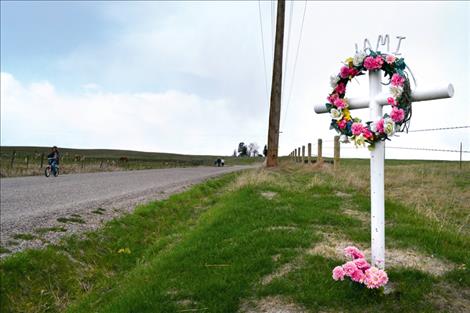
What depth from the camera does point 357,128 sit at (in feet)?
16.3

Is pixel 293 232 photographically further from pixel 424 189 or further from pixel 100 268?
pixel 424 189

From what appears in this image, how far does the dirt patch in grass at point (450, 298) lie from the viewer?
4.32 m

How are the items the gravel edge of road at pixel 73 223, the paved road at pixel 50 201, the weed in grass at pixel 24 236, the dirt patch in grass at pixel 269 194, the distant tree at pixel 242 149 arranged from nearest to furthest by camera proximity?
the gravel edge of road at pixel 73 223
the weed in grass at pixel 24 236
the paved road at pixel 50 201
the dirt patch in grass at pixel 269 194
the distant tree at pixel 242 149

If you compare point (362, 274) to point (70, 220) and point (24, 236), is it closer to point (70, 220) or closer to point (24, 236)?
point (24, 236)

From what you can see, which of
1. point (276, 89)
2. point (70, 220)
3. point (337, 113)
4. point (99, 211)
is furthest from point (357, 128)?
point (276, 89)

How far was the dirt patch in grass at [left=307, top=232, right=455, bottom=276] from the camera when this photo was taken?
5.28 meters

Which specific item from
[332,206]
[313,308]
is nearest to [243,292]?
[313,308]

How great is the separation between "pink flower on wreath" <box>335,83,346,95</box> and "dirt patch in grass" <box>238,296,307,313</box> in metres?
2.42

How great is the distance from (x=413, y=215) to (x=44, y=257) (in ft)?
21.0

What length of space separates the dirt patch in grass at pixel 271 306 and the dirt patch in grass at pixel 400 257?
4.41 feet

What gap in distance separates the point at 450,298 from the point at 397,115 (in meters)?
1.89

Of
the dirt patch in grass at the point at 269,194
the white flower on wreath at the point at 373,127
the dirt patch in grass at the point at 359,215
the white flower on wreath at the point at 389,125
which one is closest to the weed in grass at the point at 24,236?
the dirt patch in grass at the point at 269,194

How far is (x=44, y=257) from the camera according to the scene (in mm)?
7590

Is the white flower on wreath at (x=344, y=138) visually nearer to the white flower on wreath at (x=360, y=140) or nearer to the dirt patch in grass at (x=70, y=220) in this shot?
the white flower on wreath at (x=360, y=140)
